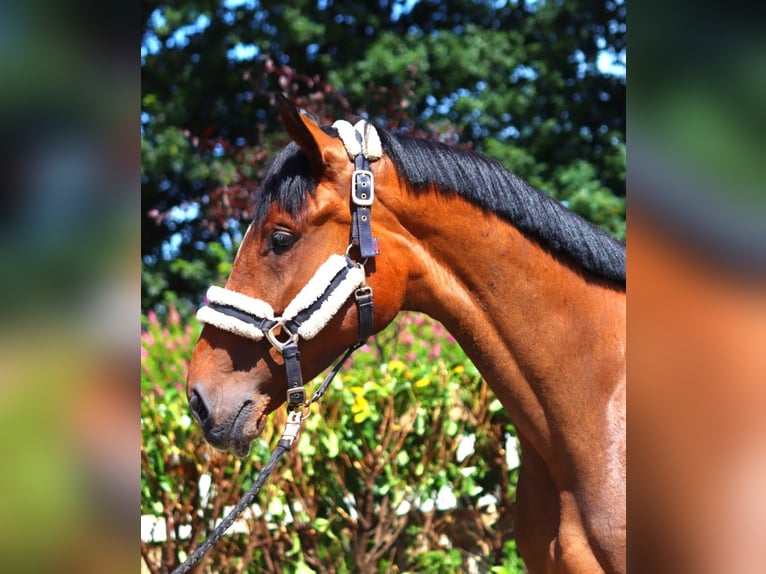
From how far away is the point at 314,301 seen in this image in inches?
80.7

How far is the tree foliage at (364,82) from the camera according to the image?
11.3 meters

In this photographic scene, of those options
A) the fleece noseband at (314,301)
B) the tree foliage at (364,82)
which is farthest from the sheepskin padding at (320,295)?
the tree foliage at (364,82)

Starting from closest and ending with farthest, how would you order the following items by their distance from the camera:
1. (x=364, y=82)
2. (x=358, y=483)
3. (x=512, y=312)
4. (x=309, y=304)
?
(x=309, y=304), (x=512, y=312), (x=358, y=483), (x=364, y=82)

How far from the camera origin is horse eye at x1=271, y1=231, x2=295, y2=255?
6.88 ft

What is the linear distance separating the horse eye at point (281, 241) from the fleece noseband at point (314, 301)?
0.12m

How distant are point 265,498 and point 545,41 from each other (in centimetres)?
1003

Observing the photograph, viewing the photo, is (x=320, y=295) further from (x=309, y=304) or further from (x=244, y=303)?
(x=244, y=303)

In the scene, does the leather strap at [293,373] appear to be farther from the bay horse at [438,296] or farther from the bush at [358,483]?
the bush at [358,483]

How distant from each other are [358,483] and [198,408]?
5.66ft
